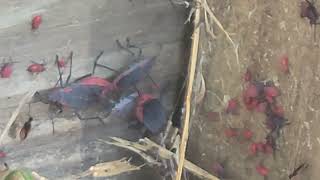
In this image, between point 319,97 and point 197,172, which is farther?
point 197,172

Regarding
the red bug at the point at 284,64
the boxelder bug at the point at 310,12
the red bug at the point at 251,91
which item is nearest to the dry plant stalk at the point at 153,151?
the red bug at the point at 251,91

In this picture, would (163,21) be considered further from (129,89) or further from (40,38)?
(40,38)

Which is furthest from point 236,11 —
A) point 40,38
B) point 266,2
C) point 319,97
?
point 40,38

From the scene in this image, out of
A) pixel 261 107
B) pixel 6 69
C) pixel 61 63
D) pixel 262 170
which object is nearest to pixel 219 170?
pixel 262 170

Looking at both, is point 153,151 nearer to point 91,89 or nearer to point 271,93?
point 91,89

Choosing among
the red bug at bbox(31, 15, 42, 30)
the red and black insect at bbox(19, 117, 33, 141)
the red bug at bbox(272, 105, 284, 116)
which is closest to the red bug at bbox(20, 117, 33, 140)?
the red and black insect at bbox(19, 117, 33, 141)

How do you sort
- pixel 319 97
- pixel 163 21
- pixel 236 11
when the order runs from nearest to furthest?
pixel 319 97 → pixel 236 11 → pixel 163 21

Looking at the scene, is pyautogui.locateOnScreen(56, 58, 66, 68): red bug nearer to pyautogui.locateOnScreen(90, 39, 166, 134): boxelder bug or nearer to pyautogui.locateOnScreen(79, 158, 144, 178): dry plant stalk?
pyautogui.locateOnScreen(90, 39, 166, 134): boxelder bug
